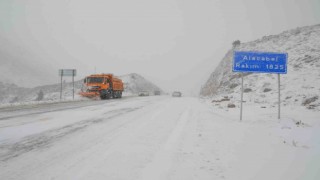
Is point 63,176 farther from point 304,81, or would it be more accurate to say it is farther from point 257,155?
point 304,81

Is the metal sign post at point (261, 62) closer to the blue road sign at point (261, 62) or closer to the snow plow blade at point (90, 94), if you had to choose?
the blue road sign at point (261, 62)

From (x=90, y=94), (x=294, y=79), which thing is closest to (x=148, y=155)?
(x=294, y=79)

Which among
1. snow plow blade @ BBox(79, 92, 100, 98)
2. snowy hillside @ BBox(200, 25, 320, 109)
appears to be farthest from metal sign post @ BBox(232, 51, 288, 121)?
snow plow blade @ BBox(79, 92, 100, 98)

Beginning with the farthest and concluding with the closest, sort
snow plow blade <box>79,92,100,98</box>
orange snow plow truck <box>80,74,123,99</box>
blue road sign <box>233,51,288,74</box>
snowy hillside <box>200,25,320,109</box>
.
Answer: orange snow plow truck <box>80,74,123,99</box>
snow plow blade <box>79,92,100,98</box>
snowy hillside <box>200,25,320,109</box>
blue road sign <box>233,51,288,74</box>

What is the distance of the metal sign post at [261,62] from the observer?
11.6 m

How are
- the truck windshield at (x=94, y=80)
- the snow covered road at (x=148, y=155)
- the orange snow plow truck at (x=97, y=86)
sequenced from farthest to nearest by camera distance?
1. the truck windshield at (x=94, y=80)
2. the orange snow plow truck at (x=97, y=86)
3. the snow covered road at (x=148, y=155)

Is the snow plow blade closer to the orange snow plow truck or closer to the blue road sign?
the orange snow plow truck

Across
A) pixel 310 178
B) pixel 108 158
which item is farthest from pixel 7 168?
pixel 310 178

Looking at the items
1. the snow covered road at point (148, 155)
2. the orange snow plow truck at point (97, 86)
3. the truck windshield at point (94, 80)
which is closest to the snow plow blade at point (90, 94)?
the orange snow plow truck at point (97, 86)

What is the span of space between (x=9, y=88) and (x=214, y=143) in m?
111

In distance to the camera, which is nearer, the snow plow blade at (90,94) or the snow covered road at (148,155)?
the snow covered road at (148,155)

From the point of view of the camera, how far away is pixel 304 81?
2377 centimetres

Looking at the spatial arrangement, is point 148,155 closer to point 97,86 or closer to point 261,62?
point 261,62

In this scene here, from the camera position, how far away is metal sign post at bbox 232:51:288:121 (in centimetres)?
1159
